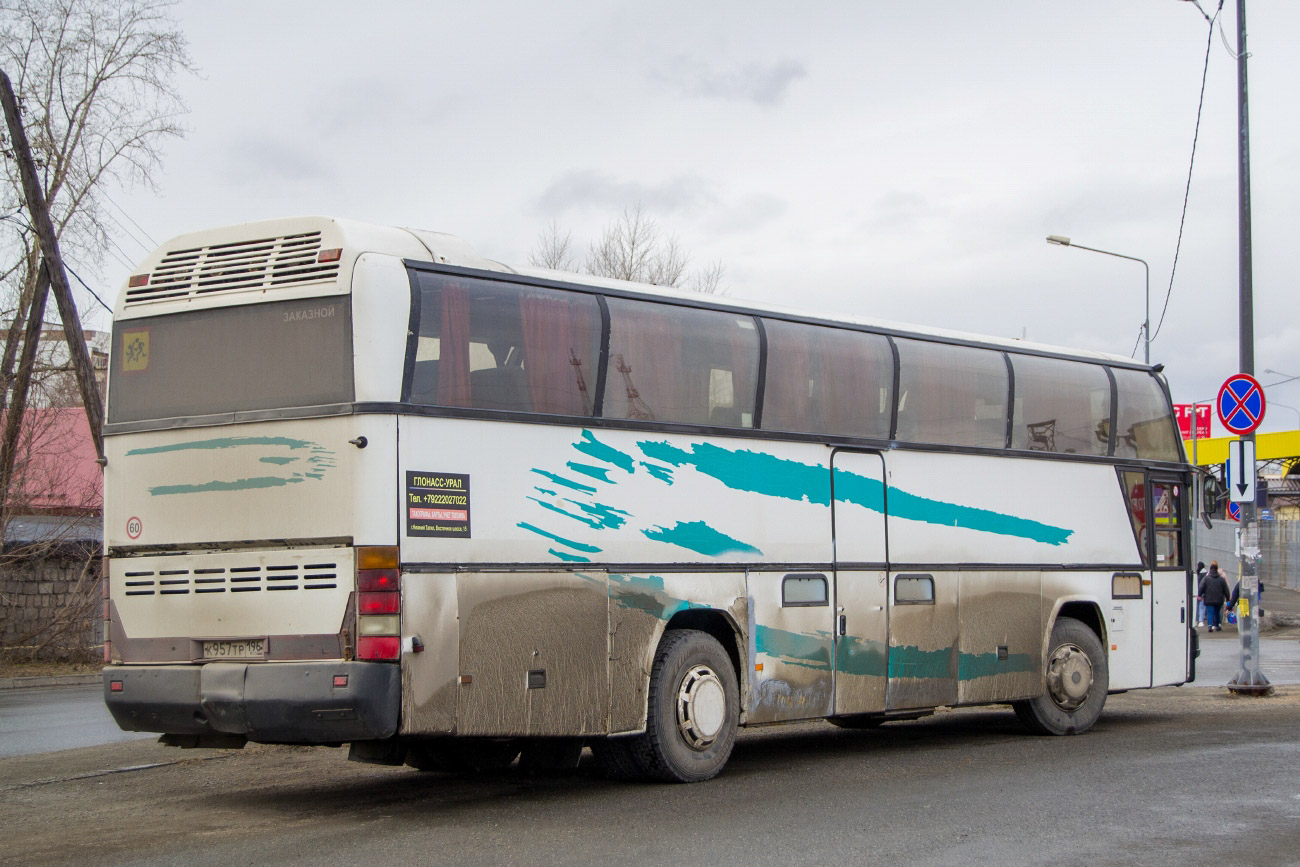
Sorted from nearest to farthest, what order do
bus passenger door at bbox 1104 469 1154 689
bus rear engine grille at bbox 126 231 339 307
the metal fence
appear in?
bus rear engine grille at bbox 126 231 339 307 → bus passenger door at bbox 1104 469 1154 689 → the metal fence

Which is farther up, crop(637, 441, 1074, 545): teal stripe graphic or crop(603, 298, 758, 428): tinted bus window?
crop(603, 298, 758, 428): tinted bus window

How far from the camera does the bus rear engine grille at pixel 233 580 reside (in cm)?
859

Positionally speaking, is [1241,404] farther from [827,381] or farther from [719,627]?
[719,627]

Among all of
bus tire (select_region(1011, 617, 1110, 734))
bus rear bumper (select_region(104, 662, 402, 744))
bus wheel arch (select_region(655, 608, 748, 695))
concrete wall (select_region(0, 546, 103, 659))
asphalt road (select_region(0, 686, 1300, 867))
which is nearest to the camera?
asphalt road (select_region(0, 686, 1300, 867))

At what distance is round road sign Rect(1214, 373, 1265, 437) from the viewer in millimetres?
17734

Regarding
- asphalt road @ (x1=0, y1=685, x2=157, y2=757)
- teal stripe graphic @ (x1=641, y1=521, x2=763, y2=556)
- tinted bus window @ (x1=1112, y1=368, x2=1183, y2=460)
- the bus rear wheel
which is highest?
tinted bus window @ (x1=1112, y1=368, x2=1183, y2=460)

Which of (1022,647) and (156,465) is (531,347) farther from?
(1022,647)

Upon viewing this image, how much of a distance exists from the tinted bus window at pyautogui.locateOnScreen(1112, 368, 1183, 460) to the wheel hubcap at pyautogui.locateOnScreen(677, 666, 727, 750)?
6.19 metres

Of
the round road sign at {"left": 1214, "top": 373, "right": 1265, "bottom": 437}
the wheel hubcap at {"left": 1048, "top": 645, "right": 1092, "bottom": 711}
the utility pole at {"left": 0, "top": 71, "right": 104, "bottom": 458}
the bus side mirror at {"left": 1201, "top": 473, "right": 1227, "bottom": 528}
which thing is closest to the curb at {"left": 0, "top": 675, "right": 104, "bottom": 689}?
the utility pole at {"left": 0, "top": 71, "right": 104, "bottom": 458}

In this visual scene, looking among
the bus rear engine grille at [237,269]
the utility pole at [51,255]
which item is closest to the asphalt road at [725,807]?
the bus rear engine grille at [237,269]

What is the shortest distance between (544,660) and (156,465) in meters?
2.78

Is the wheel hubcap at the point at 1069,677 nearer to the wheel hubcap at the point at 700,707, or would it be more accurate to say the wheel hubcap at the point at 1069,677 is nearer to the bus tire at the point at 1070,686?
the bus tire at the point at 1070,686

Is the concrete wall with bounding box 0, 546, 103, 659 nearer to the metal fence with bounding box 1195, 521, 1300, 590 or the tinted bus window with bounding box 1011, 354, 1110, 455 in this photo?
the tinted bus window with bounding box 1011, 354, 1110, 455

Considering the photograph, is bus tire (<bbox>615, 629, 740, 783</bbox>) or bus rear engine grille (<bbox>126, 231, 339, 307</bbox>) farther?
bus tire (<bbox>615, 629, 740, 783</bbox>)
